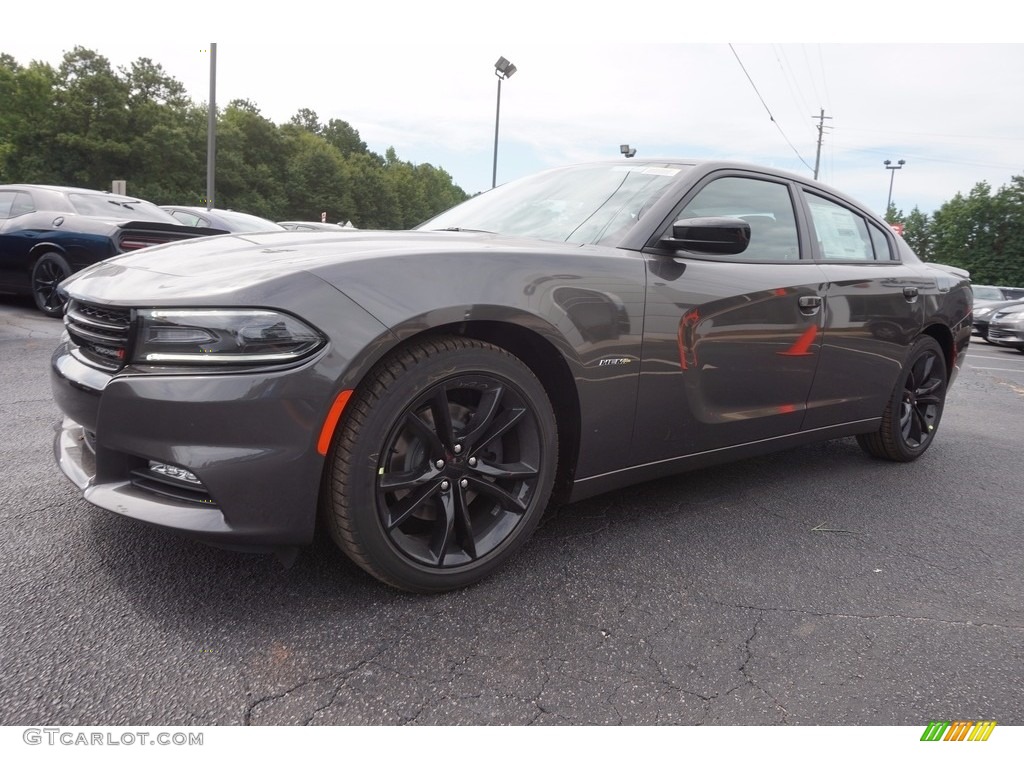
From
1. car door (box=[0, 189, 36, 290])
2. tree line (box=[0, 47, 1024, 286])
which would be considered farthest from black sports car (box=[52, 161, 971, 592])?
tree line (box=[0, 47, 1024, 286])

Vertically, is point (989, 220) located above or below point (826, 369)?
above

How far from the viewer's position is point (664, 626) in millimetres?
2025

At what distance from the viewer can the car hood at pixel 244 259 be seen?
183cm

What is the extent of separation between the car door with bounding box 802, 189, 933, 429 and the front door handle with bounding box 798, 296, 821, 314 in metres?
0.08

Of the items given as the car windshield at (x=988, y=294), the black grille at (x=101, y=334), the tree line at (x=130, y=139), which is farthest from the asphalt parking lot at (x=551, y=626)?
the tree line at (x=130, y=139)

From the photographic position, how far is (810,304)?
3000 millimetres

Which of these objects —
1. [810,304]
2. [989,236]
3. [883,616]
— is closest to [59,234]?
[810,304]

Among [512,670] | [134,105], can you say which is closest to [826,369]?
[512,670]

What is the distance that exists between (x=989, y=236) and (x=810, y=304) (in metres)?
64.4

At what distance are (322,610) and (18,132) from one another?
53.8 metres

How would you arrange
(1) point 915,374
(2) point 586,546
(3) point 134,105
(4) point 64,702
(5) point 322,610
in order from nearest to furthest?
(4) point 64,702
(5) point 322,610
(2) point 586,546
(1) point 915,374
(3) point 134,105

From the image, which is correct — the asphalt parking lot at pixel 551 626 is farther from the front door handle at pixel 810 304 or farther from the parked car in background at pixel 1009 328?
the parked car in background at pixel 1009 328

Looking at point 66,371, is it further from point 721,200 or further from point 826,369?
point 826,369

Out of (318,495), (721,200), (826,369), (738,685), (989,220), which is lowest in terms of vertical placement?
(738,685)
